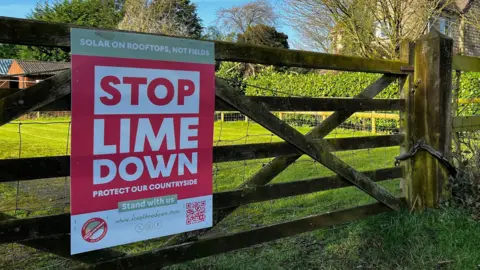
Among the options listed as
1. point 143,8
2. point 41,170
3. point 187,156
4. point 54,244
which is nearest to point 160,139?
point 187,156

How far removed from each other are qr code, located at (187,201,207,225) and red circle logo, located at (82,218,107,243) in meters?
0.57

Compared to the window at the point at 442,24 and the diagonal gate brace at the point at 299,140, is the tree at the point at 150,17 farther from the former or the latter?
the diagonal gate brace at the point at 299,140

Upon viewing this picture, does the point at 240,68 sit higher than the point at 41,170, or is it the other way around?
the point at 240,68

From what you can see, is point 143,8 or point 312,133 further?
point 143,8

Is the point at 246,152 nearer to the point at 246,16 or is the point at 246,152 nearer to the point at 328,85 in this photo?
the point at 328,85

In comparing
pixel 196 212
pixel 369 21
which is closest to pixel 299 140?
pixel 196 212

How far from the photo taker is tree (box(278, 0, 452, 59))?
1383 centimetres

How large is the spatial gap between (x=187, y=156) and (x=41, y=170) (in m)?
0.88

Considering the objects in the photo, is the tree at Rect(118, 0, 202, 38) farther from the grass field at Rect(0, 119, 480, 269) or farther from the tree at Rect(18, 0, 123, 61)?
the grass field at Rect(0, 119, 480, 269)

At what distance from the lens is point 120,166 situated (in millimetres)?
2430

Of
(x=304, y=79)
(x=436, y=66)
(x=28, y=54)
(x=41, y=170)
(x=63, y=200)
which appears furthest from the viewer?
(x=28, y=54)

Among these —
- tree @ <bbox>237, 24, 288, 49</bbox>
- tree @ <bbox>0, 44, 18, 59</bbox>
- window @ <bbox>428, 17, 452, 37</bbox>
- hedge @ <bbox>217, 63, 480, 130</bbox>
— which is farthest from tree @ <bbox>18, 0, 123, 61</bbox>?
window @ <bbox>428, 17, 452, 37</bbox>

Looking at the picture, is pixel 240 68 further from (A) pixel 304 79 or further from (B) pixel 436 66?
(B) pixel 436 66

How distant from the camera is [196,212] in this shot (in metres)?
2.78
